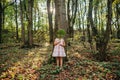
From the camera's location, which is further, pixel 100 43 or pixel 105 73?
pixel 100 43

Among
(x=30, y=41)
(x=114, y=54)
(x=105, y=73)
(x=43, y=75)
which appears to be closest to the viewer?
(x=43, y=75)

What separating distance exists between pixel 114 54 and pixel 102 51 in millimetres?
1735

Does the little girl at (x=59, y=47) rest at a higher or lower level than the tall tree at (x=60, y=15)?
lower

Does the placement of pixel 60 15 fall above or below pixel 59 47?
above

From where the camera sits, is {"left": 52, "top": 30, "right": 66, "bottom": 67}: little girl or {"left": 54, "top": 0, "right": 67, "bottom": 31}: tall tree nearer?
{"left": 52, "top": 30, "right": 66, "bottom": 67}: little girl

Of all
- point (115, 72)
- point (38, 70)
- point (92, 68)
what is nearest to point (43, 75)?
point (38, 70)

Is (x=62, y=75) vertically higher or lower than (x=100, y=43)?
lower

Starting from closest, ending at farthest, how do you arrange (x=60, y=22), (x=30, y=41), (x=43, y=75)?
(x=43, y=75), (x=60, y=22), (x=30, y=41)

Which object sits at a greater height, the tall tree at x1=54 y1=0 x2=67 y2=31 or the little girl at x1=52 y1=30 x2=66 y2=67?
the tall tree at x1=54 y1=0 x2=67 y2=31

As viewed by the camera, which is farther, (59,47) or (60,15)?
(60,15)

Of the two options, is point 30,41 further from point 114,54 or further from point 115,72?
point 115,72

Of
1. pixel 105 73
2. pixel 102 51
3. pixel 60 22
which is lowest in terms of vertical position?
pixel 105 73

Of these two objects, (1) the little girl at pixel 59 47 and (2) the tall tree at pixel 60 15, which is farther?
(2) the tall tree at pixel 60 15

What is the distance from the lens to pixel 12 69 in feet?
30.4
